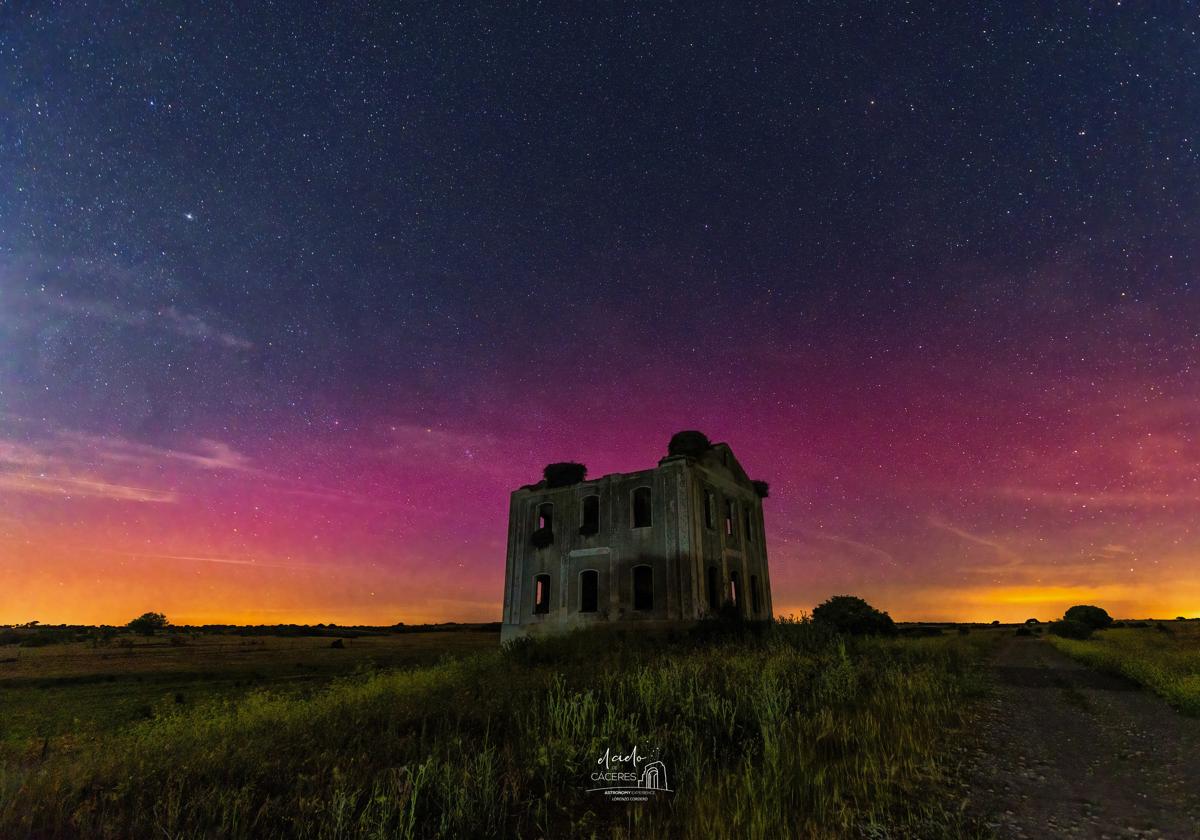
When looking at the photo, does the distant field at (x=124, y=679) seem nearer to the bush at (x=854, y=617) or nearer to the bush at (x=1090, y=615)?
the bush at (x=854, y=617)

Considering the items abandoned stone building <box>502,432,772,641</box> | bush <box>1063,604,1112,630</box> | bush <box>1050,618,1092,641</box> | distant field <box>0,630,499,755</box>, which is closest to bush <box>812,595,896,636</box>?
abandoned stone building <box>502,432,772,641</box>

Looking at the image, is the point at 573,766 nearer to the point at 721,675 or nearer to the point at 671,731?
the point at 671,731

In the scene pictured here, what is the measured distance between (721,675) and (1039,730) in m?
5.22

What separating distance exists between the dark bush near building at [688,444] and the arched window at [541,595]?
9691mm

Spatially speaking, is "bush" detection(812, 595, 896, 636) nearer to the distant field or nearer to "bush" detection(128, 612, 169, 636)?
the distant field

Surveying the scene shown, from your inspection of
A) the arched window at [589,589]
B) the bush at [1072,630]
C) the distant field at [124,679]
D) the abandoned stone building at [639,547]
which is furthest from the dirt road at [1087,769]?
the bush at [1072,630]

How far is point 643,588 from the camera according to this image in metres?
26.3

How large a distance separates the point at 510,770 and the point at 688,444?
78.0 ft

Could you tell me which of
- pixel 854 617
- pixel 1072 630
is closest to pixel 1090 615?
pixel 1072 630

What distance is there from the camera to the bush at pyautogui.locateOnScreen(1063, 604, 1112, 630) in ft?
183

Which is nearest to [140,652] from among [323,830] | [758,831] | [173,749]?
[173,749]

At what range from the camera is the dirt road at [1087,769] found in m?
4.76

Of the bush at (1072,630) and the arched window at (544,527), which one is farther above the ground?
the arched window at (544,527)

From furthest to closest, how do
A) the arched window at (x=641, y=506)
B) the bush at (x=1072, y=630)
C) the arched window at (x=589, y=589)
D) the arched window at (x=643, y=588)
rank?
1. the bush at (x=1072, y=630)
2. the arched window at (x=641, y=506)
3. the arched window at (x=589, y=589)
4. the arched window at (x=643, y=588)
